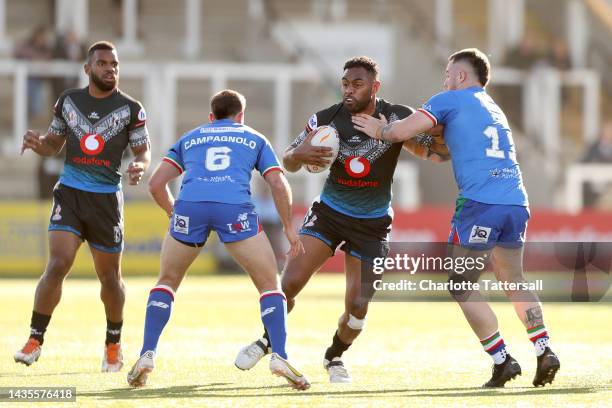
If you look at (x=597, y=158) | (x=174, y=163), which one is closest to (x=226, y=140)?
(x=174, y=163)

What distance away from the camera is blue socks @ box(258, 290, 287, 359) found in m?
9.11

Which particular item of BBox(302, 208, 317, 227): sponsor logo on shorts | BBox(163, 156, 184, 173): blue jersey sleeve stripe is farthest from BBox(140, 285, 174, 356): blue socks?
BBox(302, 208, 317, 227): sponsor logo on shorts

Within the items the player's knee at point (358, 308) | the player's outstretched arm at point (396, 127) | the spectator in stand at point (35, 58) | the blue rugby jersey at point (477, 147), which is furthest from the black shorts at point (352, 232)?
the spectator in stand at point (35, 58)

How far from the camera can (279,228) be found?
82.2 feet

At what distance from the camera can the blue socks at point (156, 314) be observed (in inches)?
357

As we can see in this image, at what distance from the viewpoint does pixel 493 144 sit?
9.58m

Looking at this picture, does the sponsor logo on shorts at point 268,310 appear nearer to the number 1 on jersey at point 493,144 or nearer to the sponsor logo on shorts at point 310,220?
the sponsor logo on shorts at point 310,220

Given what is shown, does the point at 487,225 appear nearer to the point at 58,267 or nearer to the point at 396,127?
the point at 396,127

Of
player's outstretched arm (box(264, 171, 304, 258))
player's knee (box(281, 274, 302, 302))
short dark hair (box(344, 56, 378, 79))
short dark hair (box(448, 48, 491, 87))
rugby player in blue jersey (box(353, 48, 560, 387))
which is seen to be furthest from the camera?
player's knee (box(281, 274, 302, 302))

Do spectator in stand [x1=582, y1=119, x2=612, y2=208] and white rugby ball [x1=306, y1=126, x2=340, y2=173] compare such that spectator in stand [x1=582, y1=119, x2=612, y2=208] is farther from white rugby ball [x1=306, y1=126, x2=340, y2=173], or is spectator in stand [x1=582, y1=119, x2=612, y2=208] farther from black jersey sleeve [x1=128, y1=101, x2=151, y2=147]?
white rugby ball [x1=306, y1=126, x2=340, y2=173]

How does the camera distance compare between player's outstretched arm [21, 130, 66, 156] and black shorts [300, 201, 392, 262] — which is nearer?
black shorts [300, 201, 392, 262]

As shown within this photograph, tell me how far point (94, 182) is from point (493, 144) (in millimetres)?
2989

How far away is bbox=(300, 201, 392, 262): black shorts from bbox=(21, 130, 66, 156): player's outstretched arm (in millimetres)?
2048

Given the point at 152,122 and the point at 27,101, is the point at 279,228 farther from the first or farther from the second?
the point at 27,101
